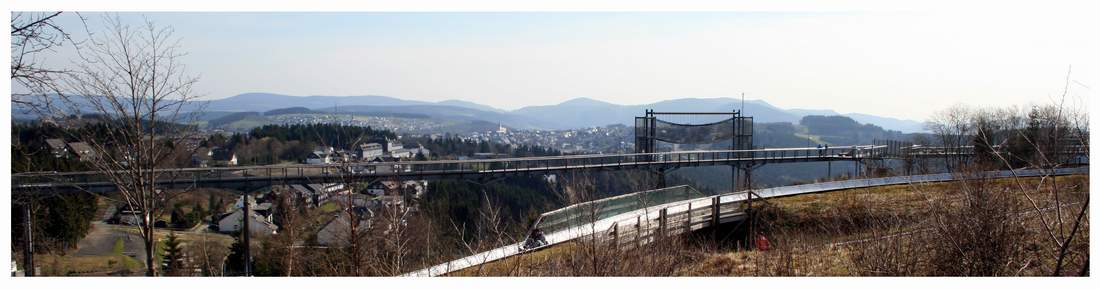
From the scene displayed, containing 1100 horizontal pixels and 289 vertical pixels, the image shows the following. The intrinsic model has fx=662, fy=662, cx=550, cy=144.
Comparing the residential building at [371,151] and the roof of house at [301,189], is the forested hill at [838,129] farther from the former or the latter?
the roof of house at [301,189]

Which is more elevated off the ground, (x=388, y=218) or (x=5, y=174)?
(x=5, y=174)

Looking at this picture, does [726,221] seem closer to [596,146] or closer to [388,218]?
[388,218]

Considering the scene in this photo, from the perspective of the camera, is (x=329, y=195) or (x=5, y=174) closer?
(x=5, y=174)

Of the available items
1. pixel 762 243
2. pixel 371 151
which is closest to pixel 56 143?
pixel 371 151

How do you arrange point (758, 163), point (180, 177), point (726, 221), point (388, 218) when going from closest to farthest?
point (388, 218), point (180, 177), point (726, 221), point (758, 163)

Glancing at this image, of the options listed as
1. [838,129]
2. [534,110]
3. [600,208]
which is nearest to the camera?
[600,208]

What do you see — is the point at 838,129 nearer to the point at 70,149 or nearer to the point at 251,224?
the point at 251,224

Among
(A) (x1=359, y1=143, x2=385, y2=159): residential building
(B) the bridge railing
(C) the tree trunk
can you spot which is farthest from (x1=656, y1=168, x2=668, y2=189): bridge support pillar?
(C) the tree trunk

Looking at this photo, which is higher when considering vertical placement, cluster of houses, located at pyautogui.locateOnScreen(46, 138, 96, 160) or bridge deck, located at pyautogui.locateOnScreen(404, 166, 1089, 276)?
cluster of houses, located at pyautogui.locateOnScreen(46, 138, 96, 160)

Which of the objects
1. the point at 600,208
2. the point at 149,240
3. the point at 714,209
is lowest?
the point at 714,209

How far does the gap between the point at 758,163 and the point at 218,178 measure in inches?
468

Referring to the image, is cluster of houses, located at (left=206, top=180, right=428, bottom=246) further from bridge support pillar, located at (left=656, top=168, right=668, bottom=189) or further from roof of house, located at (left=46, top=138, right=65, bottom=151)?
bridge support pillar, located at (left=656, top=168, right=668, bottom=189)

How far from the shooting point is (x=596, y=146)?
91.2 feet

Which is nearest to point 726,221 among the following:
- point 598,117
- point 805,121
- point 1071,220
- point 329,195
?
point 1071,220
